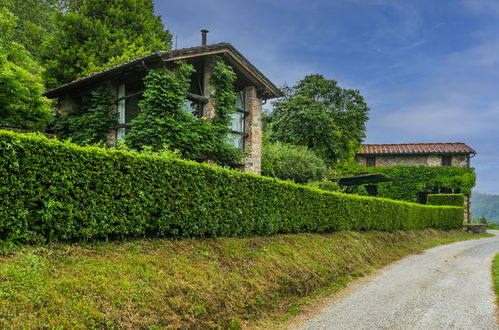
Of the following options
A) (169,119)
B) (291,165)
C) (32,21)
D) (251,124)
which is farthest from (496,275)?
(32,21)

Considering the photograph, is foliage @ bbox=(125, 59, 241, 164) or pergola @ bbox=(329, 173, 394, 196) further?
pergola @ bbox=(329, 173, 394, 196)

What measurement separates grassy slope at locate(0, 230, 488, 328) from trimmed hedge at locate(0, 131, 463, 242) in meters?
0.30

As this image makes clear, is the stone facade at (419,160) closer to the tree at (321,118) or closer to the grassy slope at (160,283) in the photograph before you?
the tree at (321,118)

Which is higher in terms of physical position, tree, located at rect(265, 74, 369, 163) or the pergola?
tree, located at rect(265, 74, 369, 163)

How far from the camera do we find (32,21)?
3791 centimetres

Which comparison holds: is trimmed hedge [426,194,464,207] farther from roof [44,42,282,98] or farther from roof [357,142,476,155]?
roof [44,42,282,98]

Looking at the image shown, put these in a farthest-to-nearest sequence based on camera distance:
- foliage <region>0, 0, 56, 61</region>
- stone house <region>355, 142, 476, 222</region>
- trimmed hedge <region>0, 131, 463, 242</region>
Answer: stone house <region>355, 142, 476, 222</region> < foliage <region>0, 0, 56, 61</region> < trimmed hedge <region>0, 131, 463, 242</region>

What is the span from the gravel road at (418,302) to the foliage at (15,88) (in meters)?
12.9

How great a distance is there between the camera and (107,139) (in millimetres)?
16266

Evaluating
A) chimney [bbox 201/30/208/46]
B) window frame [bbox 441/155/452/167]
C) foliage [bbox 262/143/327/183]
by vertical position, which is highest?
chimney [bbox 201/30/208/46]

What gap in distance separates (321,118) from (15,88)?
21902 mm

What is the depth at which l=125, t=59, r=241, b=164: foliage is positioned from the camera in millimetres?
13656

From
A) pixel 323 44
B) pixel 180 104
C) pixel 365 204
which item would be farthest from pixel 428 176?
pixel 180 104

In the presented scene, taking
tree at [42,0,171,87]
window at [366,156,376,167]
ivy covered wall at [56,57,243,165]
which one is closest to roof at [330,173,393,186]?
ivy covered wall at [56,57,243,165]
